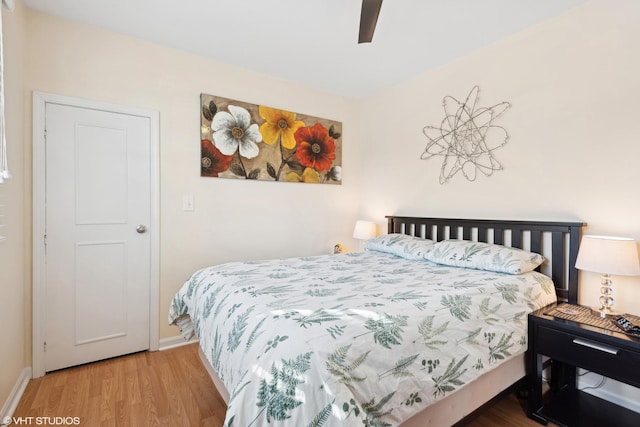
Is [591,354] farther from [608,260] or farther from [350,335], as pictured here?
[350,335]

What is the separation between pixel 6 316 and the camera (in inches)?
67.9

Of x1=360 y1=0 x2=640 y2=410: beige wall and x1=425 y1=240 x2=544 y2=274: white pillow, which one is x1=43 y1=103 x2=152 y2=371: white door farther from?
x1=360 y1=0 x2=640 y2=410: beige wall

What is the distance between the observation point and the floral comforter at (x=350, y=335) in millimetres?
967

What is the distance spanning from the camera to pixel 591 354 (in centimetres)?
153

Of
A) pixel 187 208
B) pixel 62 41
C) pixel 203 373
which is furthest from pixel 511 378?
pixel 62 41

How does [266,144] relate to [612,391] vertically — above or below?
above

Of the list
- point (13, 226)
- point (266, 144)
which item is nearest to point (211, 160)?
point (266, 144)

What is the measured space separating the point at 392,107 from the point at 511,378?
2.67 metres

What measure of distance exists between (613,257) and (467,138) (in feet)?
4.56

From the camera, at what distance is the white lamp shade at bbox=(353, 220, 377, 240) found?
3332 mm

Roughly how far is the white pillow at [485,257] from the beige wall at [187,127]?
1467 millimetres

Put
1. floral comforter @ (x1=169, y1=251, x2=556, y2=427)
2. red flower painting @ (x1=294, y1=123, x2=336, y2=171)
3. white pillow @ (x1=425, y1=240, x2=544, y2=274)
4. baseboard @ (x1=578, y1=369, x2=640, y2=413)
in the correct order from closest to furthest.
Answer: floral comforter @ (x1=169, y1=251, x2=556, y2=427)
baseboard @ (x1=578, y1=369, x2=640, y2=413)
white pillow @ (x1=425, y1=240, x2=544, y2=274)
red flower painting @ (x1=294, y1=123, x2=336, y2=171)

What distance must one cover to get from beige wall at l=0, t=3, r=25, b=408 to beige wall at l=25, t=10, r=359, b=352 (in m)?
0.23

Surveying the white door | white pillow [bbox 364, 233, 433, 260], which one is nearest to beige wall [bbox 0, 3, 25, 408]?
the white door
